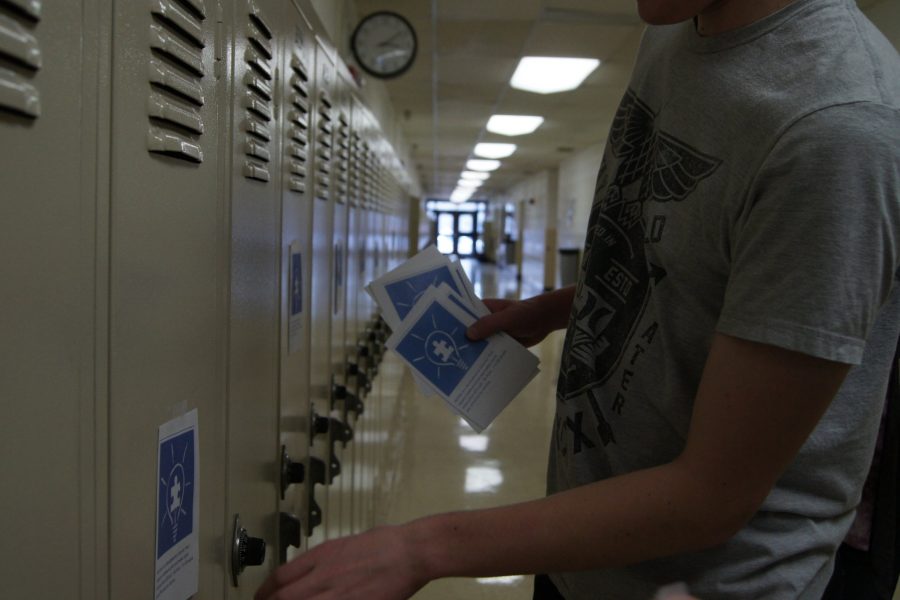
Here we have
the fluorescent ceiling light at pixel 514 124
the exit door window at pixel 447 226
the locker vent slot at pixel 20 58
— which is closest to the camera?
the locker vent slot at pixel 20 58

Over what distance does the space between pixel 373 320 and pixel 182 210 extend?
266 cm

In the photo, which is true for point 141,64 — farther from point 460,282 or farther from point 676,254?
point 460,282

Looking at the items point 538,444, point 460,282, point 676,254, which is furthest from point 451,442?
point 676,254

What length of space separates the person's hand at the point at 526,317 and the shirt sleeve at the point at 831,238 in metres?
0.51

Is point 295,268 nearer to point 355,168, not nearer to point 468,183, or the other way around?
point 355,168

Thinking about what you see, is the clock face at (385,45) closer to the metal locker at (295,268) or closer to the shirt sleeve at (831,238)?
the metal locker at (295,268)

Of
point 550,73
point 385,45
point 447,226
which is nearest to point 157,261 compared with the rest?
point 385,45

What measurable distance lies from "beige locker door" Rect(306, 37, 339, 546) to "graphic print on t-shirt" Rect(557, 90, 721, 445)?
2.16 ft

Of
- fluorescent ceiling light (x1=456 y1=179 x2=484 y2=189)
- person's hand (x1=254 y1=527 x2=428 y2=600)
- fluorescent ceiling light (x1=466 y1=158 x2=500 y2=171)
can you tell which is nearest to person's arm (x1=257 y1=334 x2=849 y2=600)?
person's hand (x1=254 y1=527 x2=428 y2=600)

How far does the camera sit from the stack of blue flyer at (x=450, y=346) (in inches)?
42.1

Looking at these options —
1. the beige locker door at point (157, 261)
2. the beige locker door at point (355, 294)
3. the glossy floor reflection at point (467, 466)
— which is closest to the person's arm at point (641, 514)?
the beige locker door at point (157, 261)

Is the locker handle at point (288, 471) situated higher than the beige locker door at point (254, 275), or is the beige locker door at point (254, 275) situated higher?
the beige locker door at point (254, 275)

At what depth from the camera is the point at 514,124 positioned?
354 inches

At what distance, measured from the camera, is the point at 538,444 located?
4484 millimetres
